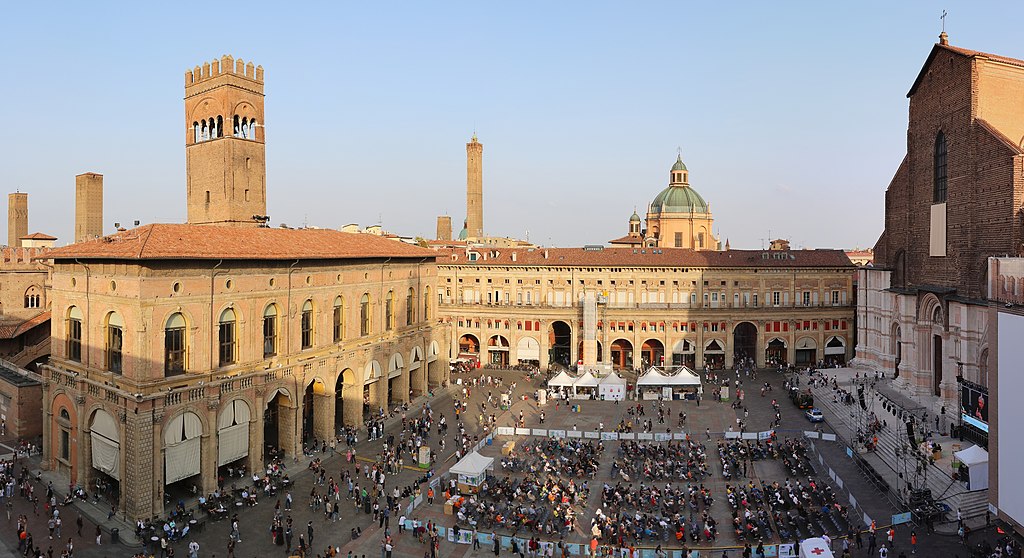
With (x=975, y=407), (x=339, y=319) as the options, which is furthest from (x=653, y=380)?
(x=339, y=319)

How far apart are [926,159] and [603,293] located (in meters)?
30.7

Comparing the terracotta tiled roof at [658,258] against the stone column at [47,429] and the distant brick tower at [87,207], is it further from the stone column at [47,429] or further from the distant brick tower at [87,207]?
the stone column at [47,429]

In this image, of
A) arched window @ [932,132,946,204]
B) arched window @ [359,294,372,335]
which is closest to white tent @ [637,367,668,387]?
arched window @ [359,294,372,335]

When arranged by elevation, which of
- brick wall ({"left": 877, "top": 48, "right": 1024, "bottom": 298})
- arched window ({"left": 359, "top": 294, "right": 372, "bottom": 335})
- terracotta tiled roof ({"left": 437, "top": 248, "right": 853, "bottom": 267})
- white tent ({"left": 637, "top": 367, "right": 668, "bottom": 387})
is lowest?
white tent ({"left": 637, "top": 367, "right": 668, "bottom": 387})

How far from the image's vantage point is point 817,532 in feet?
93.3

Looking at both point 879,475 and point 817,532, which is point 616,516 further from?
point 879,475

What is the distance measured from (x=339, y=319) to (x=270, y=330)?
22.7ft

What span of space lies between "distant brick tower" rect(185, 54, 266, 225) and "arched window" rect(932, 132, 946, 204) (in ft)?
168

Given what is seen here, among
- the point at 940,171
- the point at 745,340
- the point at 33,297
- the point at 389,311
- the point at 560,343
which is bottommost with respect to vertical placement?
the point at 560,343

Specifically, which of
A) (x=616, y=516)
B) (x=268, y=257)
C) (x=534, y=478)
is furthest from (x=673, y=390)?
(x=268, y=257)

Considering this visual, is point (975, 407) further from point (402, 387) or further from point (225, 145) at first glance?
point (225, 145)

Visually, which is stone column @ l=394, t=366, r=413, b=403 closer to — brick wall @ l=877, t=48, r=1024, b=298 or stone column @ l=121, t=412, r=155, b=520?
stone column @ l=121, t=412, r=155, b=520

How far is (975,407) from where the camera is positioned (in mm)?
35344

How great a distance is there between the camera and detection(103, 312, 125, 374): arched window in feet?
106
